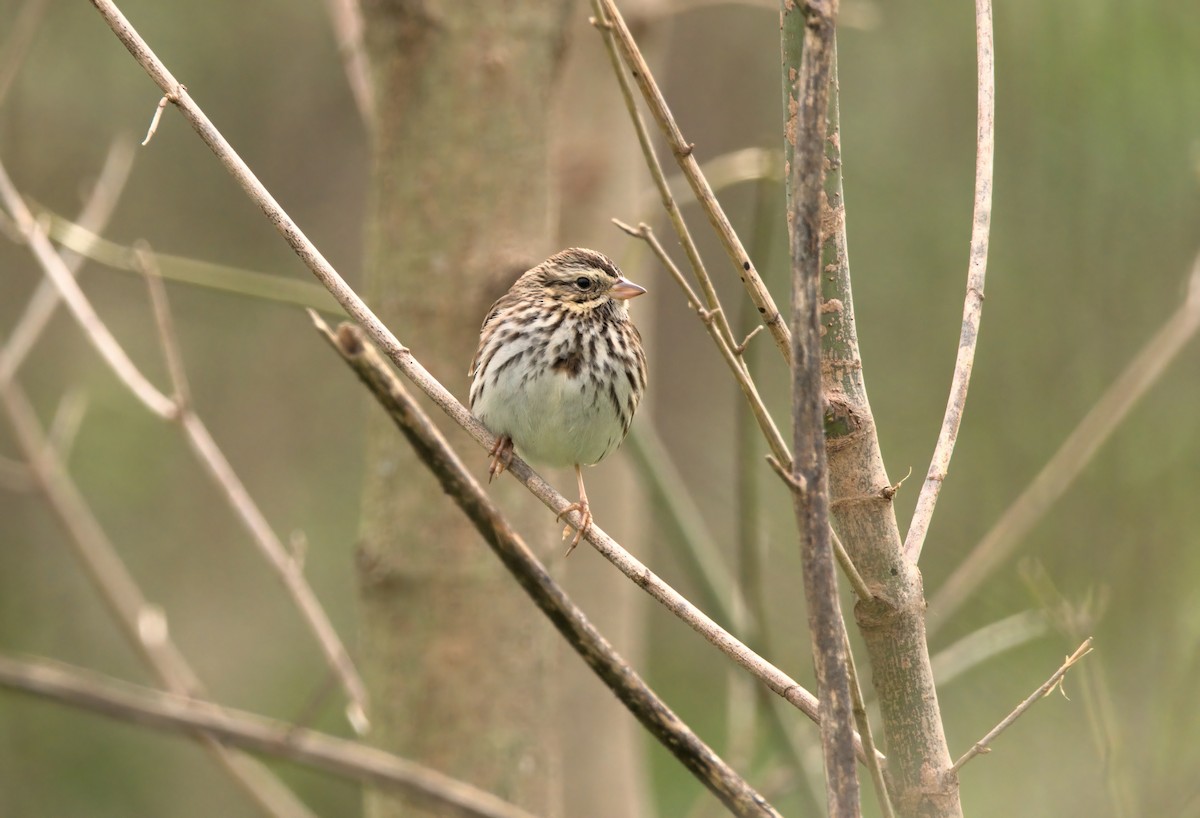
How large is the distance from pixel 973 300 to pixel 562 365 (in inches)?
79.1

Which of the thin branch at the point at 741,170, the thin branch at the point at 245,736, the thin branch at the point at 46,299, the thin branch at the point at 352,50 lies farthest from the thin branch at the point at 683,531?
the thin branch at the point at 245,736

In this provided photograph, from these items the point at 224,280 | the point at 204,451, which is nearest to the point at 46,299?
the point at 224,280

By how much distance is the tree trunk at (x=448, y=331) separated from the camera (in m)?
3.47

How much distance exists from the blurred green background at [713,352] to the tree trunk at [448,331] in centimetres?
70

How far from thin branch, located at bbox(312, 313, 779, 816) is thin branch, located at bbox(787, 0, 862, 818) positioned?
0.13 m

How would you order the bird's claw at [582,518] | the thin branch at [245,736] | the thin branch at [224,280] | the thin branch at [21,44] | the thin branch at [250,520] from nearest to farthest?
the thin branch at [245,736] < the bird's claw at [582,518] < the thin branch at [250,520] < the thin branch at [224,280] < the thin branch at [21,44]

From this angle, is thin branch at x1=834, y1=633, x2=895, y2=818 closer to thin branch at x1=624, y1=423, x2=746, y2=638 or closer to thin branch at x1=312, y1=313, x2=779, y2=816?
thin branch at x1=312, y1=313, x2=779, y2=816

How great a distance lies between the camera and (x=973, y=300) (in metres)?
2.23

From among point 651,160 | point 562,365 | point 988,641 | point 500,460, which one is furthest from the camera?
point 562,365

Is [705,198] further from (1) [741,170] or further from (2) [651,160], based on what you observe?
(1) [741,170]

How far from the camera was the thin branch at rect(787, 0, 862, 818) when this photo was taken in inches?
65.6

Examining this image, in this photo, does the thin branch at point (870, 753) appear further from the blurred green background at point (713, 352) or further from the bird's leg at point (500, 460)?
the blurred green background at point (713, 352)

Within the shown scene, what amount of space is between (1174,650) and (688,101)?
767 cm

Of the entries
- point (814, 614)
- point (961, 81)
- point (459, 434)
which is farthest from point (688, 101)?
point (814, 614)
